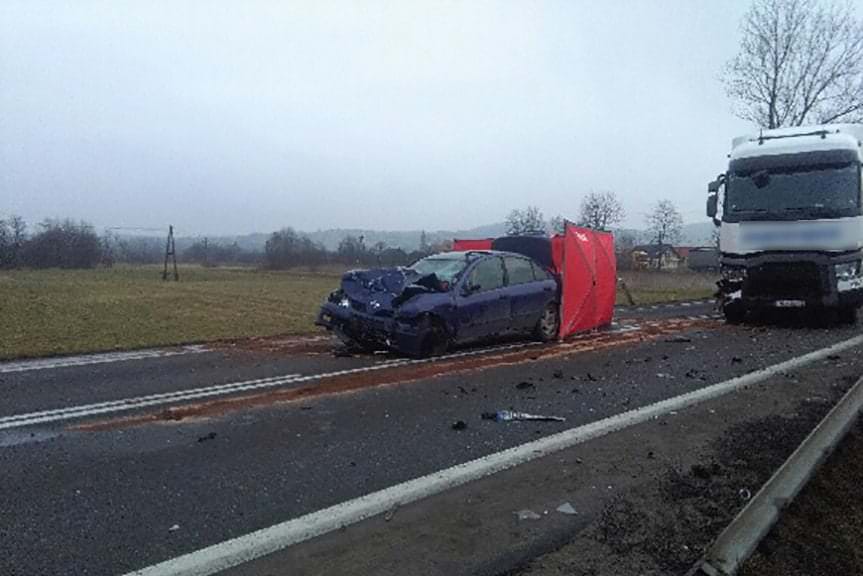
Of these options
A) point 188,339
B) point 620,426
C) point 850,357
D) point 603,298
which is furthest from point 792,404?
point 188,339

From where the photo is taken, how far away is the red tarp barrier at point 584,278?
492 inches

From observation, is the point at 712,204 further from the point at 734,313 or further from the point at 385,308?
the point at 385,308

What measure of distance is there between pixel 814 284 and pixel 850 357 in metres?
3.46

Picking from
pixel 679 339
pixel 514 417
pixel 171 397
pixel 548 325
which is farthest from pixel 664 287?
pixel 171 397

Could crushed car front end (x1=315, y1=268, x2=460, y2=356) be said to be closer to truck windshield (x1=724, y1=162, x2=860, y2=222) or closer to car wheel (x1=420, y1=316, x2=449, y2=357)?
car wheel (x1=420, y1=316, x2=449, y2=357)

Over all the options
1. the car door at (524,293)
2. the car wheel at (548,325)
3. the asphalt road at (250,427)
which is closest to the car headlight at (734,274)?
the asphalt road at (250,427)

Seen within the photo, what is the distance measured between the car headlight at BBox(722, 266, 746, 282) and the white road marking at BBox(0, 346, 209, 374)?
10277 mm

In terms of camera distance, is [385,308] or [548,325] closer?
[385,308]

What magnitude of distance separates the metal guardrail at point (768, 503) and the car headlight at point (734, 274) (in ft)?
27.8

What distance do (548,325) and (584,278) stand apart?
1.55 m

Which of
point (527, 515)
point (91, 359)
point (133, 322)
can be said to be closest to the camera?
point (527, 515)

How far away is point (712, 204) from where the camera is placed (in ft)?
47.6

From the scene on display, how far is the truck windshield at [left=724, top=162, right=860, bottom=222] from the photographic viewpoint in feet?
42.4

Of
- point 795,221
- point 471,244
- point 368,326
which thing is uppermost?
point 795,221
